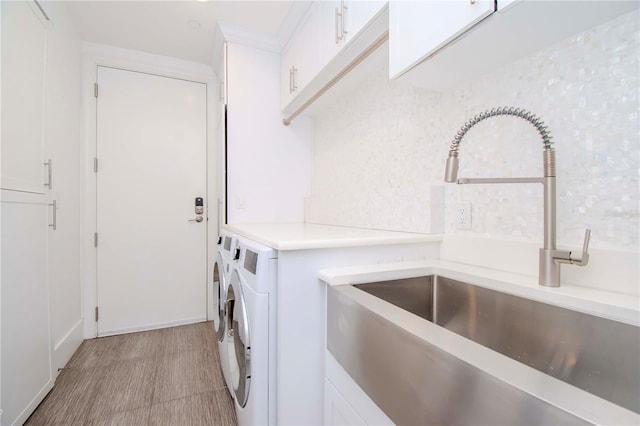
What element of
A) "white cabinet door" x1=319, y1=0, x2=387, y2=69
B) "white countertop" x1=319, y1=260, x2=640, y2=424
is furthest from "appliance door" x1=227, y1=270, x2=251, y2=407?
"white cabinet door" x1=319, y1=0, x2=387, y2=69

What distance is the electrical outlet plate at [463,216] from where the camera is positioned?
1.24 meters

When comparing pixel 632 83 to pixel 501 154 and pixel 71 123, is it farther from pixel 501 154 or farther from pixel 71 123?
pixel 71 123

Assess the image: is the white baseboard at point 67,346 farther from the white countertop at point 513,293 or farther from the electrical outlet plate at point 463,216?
the electrical outlet plate at point 463,216

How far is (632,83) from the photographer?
2.53 ft

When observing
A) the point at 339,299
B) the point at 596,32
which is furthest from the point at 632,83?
the point at 339,299

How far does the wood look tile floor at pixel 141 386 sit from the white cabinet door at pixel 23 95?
121 cm

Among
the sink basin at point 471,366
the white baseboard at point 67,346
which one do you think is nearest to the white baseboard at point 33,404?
the white baseboard at point 67,346

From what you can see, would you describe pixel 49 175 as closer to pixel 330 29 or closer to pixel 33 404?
pixel 33 404

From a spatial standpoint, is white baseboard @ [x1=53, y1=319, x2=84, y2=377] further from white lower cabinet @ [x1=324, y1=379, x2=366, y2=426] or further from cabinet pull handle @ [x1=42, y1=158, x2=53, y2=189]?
white lower cabinet @ [x1=324, y1=379, x2=366, y2=426]

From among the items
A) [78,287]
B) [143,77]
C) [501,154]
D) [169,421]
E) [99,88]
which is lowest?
[169,421]

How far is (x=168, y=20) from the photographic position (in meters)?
2.17

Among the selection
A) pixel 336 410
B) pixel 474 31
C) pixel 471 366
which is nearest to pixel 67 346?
pixel 336 410

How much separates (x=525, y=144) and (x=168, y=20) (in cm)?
251

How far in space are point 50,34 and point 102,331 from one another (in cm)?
231
